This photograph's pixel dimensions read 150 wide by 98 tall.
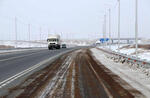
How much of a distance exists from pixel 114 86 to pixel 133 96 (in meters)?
1.47

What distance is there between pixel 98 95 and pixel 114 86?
1568mm

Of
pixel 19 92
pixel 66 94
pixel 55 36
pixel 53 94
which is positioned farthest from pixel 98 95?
pixel 55 36

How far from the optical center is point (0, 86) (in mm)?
7516

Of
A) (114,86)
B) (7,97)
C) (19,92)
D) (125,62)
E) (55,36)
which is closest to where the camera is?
(7,97)

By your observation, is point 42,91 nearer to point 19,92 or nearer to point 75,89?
point 19,92

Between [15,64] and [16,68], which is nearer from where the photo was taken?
[16,68]

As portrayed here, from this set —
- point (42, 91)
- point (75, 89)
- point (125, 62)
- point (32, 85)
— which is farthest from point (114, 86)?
point (125, 62)

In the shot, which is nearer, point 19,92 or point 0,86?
point 19,92

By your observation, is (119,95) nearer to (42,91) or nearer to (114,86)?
(114,86)

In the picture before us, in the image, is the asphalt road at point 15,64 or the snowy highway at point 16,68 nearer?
the snowy highway at point 16,68

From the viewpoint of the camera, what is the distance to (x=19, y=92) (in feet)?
21.5

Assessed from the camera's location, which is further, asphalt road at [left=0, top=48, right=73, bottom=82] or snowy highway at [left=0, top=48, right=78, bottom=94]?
asphalt road at [left=0, top=48, right=73, bottom=82]

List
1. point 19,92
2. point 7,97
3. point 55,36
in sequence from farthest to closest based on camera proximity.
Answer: point 55,36, point 19,92, point 7,97

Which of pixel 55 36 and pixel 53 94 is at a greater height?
pixel 55 36
